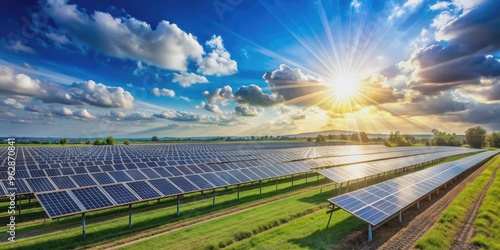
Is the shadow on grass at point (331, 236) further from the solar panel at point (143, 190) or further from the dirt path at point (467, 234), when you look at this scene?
the solar panel at point (143, 190)

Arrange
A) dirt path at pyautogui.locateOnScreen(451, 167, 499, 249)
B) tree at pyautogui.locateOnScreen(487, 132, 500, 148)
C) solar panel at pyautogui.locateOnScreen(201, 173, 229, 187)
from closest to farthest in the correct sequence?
dirt path at pyautogui.locateOnScreen(451, 167, 499, 249) → solar panel at pyautogui.locateOnScreen(201, 173, 229, 187) → tree at pyautogui.locateOnScreen(487, 132, 500, 148)

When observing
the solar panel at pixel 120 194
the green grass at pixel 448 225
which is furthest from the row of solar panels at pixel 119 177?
the green grass at pixel 448 225

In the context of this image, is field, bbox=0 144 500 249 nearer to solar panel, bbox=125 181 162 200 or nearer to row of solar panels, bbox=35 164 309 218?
row of solar panels, bbox=35 164 309 218

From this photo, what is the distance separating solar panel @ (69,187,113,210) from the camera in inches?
592

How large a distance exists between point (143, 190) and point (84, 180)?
7964mm

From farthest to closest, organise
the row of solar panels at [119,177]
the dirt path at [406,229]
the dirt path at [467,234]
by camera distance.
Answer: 1. the row of solar panels at [119,177]
2. the dirt path at [467,234]
3. the dirt path at [406,229]

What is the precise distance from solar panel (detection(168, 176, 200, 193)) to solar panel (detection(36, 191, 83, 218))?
7329 millimetres

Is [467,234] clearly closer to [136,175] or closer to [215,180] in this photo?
[215,180]

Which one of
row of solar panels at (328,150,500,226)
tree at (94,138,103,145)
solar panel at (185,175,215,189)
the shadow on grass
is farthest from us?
tree at (94,138,103,145)

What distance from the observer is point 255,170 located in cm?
2791

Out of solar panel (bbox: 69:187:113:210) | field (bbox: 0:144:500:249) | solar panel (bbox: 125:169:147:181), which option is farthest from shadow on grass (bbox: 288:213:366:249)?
Answer: solar panel (bbox: 125:169:147:181)

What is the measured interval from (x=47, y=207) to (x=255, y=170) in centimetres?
1869

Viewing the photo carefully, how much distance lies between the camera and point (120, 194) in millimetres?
17000

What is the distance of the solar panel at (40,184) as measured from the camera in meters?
19.5
